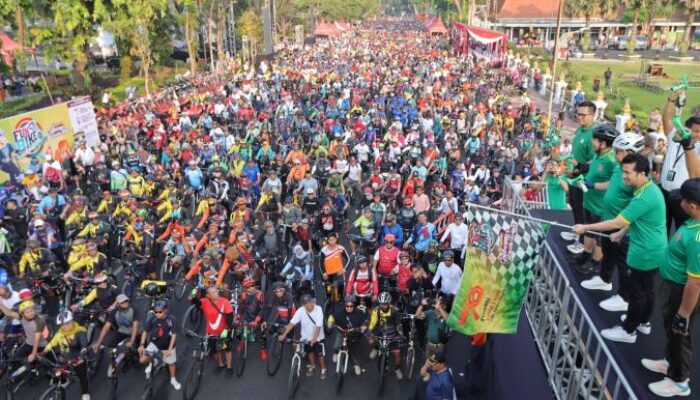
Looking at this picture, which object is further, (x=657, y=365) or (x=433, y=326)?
(x=433, y=326)

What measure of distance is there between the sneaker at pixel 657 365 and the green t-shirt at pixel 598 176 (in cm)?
208

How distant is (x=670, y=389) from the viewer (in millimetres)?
4539

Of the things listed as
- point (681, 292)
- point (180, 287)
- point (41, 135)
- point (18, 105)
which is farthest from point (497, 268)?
point (18, 105)

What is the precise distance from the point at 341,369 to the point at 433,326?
5.96 ft

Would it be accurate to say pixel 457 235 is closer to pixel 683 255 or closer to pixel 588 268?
pixel 588 268

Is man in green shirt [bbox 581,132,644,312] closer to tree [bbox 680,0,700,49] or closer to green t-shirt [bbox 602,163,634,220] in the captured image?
green t-shirt [bbox 602,163,634,220]

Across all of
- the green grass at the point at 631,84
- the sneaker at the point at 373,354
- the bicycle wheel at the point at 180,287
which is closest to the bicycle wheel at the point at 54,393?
the bicycle wheel at the point at 180,287

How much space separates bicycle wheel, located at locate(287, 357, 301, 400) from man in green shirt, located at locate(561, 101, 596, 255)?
4.71 m

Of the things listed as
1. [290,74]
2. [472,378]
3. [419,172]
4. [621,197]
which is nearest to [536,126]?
[419,172]

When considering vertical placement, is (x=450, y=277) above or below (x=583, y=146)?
below

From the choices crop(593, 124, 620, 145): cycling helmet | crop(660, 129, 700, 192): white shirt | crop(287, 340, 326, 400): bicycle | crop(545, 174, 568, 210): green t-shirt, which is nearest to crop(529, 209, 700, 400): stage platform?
crop(660, 129, 700, 192): white shirt

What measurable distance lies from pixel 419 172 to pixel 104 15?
24880 millimetres

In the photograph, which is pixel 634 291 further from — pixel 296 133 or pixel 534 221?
pixel 296 133

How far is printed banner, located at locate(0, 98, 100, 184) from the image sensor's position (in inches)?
→ 689
